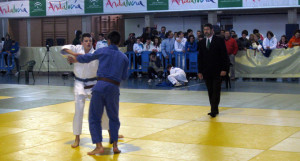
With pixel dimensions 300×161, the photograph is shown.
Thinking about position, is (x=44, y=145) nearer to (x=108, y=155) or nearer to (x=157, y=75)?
(x=108, y=155)

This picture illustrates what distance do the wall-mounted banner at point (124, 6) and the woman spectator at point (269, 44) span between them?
21.9ft

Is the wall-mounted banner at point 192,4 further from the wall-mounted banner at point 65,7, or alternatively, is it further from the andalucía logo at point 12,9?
the andalucía logo at point 12,9

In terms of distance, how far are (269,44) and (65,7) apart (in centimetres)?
1195

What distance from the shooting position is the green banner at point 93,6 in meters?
25.3

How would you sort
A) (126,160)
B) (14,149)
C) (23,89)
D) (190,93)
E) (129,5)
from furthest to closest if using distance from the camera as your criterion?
(129,5), (23,89), (190,93), (14,149), (126,160)

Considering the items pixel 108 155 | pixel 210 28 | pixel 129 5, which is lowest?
pixel 108 155

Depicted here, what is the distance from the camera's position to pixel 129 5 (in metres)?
24.4

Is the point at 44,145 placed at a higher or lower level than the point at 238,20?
lower

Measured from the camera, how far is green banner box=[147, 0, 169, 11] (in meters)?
23.3

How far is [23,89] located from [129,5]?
28.0 feet

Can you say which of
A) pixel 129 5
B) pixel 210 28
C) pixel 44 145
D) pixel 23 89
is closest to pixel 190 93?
pixel 210 28

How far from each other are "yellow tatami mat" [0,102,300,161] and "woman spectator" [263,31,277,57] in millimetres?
8384

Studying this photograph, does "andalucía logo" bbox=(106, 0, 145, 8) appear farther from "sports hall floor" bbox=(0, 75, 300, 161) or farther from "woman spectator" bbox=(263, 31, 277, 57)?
"sports hall floor" bbox=(0, 75, 300, 161)

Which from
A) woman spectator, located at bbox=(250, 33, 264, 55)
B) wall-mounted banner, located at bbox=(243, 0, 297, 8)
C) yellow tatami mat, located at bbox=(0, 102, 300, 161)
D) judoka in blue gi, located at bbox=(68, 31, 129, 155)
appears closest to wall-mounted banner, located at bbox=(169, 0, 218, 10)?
wall-mounted banner, located at bbox=(243, 0, 297, 8)
